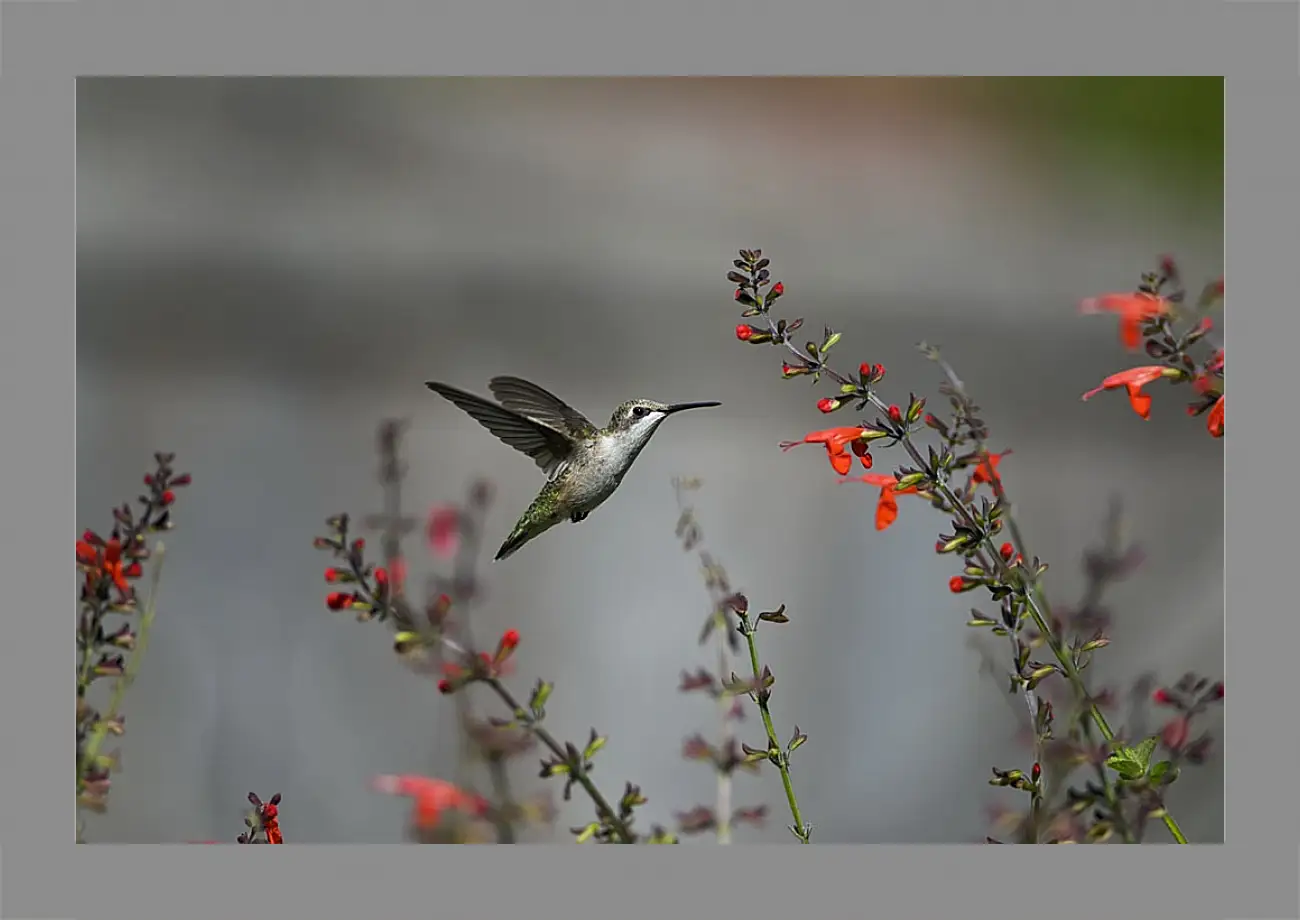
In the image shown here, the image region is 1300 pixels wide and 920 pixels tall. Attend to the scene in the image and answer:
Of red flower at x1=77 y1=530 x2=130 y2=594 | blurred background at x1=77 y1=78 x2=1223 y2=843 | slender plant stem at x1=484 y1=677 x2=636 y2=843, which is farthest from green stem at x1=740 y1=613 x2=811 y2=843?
blurred background at x1=77 y1=78 x2=1223 y2=843

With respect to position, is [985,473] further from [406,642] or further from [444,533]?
[444,533]

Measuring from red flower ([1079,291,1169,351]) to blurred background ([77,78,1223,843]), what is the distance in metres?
0.89

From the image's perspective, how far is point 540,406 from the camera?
1.19m

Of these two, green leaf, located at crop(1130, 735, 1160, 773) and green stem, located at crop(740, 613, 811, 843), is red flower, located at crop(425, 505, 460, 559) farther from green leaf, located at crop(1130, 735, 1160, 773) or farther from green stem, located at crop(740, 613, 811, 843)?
green leaf, located at crop(1130, 735, 1160, 773)

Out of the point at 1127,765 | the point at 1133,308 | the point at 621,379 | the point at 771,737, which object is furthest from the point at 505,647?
the point at 621,379

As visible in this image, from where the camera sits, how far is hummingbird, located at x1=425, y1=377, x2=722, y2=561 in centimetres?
109

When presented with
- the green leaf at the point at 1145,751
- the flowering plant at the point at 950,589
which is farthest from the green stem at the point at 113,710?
the green leaf at the point at 1145,751

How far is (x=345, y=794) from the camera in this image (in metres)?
2.17

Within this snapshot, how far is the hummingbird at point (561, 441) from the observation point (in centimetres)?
109

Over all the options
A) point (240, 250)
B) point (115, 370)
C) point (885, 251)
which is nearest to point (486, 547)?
point (115, 370)

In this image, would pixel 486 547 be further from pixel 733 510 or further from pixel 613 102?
pixel 613 102

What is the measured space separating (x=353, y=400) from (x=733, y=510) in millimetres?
857

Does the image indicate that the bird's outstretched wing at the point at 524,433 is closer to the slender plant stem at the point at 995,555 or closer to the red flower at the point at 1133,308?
the slender plant stem at the point at 995,555

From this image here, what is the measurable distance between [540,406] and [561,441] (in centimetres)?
4
